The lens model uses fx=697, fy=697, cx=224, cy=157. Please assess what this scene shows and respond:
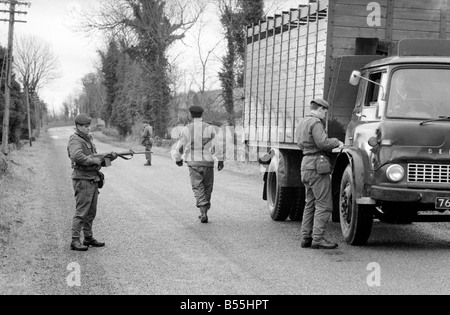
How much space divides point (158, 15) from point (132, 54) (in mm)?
3488

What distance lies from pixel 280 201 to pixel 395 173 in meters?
3.41

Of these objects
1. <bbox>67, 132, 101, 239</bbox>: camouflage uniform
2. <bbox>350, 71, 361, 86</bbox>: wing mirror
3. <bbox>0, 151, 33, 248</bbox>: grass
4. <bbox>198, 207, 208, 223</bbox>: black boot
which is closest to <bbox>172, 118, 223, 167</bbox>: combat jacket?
<bbox>198, 207, 208, 223</bbox>: black boot

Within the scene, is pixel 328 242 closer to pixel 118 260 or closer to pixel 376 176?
pixel 376 176

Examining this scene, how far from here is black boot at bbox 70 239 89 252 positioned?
8.49 metres

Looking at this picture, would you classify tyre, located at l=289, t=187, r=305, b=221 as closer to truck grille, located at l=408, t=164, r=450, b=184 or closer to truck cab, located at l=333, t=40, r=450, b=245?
truck cab, located at l=333, t=40, r=450, b=245

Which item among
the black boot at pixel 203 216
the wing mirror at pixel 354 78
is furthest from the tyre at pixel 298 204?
the wing mirror at pixel 354 78

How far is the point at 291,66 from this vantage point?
37.2 feet

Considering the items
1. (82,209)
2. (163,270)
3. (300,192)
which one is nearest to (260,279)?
(163,270)

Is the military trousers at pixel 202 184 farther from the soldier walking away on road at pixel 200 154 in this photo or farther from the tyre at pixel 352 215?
the tyre at pixel 352 215

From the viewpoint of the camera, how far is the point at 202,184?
36.9ft

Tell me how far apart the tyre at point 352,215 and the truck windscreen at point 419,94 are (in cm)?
99

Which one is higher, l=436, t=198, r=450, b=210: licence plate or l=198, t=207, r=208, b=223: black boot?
l=436, t=198, r=450, b=210: licence plate

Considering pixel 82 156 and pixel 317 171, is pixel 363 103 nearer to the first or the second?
pixel 317 171

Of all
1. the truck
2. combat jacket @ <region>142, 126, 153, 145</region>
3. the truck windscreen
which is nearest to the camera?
the truck
